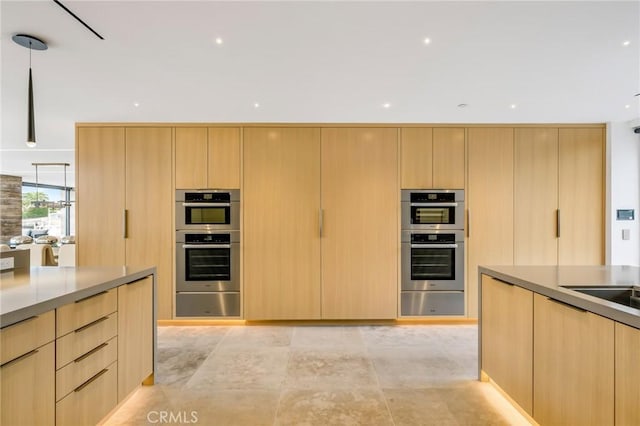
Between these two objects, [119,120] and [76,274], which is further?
[119,120]

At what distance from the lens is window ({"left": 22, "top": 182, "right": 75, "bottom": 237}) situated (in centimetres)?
975

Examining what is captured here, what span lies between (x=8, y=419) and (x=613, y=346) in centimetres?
253

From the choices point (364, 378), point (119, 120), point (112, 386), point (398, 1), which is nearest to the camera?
point (398, 1)

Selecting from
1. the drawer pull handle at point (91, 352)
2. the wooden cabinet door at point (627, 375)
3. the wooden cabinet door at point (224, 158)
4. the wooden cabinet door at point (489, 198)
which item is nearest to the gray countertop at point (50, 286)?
the drawer pull handle at point (91, 352)

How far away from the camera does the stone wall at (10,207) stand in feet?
Result: 26.8

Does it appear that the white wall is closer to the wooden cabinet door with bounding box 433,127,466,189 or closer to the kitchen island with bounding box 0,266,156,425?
the wooden cabinet door with bounding box 433,127,466,189

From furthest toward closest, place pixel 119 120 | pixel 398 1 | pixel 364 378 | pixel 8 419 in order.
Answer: pixel 119 120 < pixel 364 378 < pixel 398 1 < pixel 8 419

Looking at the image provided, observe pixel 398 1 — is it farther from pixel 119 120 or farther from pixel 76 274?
pixel 119 120

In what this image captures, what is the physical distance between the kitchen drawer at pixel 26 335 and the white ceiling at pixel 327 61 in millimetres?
1720

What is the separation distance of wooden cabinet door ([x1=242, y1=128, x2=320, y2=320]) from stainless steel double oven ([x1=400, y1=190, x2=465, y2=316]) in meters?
1.14

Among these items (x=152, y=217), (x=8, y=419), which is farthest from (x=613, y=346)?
(x=152, y=217)

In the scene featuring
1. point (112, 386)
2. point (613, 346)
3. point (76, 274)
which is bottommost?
point (112, 386)

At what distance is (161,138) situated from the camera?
384 centimetres

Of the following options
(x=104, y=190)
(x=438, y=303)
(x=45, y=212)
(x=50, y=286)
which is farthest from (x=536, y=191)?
Answer: (x=45, y=212)
